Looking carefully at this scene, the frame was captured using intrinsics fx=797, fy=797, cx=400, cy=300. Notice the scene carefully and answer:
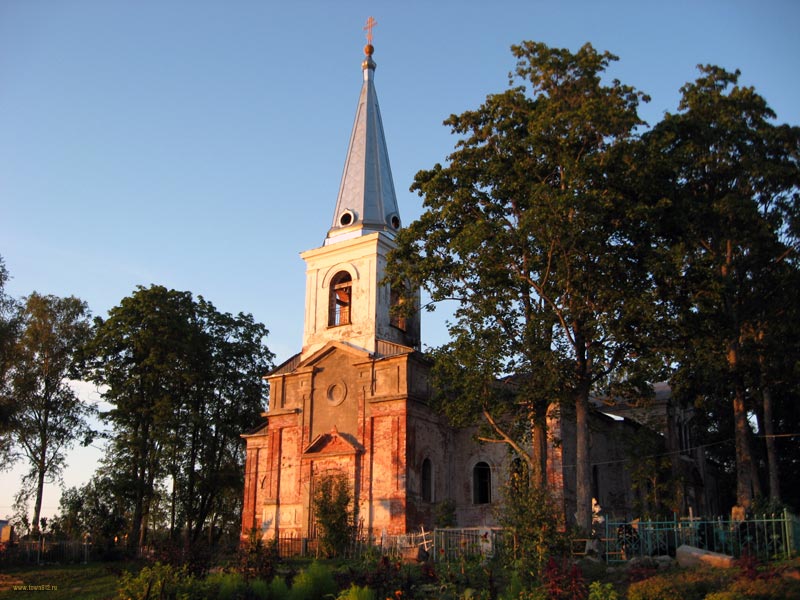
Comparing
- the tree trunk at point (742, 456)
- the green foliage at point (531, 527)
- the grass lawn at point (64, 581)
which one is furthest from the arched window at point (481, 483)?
the grass lawn at point (64, 581)

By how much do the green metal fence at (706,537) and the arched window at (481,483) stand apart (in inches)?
352

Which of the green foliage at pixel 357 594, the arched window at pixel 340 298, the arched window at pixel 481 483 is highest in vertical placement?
the arched window at pixel 340 298

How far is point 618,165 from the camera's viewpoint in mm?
22734

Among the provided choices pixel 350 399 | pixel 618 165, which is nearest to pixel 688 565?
pixel 618 165

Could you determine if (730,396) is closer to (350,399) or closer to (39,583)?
(350,399)

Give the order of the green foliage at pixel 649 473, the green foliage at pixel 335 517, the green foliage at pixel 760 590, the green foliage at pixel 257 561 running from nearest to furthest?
the green foliage at pixel 760 590
the green foliage at pixel 257 561
the green foliage at pixel 335 517
the green foliage at pixel 649 473

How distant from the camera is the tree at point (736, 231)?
24078 millimetres

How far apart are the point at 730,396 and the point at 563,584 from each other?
16.1 meters

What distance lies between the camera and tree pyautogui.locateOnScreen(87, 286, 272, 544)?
3556 centimetres

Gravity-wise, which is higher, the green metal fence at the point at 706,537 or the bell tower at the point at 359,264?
the bell tower at the point at 359,264

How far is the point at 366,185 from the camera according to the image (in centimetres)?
3428

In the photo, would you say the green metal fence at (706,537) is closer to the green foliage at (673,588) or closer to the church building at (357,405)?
the green foliage at (673,588)

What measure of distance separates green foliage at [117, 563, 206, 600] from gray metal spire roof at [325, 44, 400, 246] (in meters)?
19.2

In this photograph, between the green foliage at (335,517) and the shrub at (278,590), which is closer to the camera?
the shrub at (278,590)
